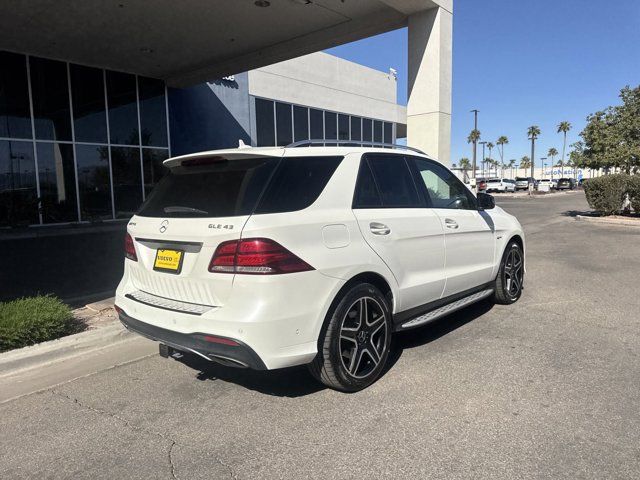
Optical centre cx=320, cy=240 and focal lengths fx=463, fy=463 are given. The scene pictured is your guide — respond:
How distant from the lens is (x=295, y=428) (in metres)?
3.11

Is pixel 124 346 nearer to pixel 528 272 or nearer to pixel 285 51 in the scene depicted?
pixel 528 272

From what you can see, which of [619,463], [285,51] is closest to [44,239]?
[285,51]

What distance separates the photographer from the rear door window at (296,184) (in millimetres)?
3184

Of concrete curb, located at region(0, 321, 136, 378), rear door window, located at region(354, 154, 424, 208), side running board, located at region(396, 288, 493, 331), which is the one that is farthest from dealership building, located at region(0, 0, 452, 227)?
concrete curb, located at region(0, 321, 136, 378)

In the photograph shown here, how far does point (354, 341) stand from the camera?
139 inches

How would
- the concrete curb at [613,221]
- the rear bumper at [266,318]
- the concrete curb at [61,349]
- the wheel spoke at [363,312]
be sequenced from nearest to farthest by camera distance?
the rear bumper at [266,318], the wheel spoke at [363,312], the concrete curb at [61,349], the concrete curb at [613,221]

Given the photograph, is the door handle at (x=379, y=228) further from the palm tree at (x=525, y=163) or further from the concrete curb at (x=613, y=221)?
the palm tree at (x=525, y=163)

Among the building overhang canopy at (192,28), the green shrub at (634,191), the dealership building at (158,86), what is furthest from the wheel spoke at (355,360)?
the green shrub at (634,191)

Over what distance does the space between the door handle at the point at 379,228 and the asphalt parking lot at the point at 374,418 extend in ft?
3.99

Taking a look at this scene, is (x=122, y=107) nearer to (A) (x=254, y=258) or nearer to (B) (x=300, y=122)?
(B) (x=300, y=122)

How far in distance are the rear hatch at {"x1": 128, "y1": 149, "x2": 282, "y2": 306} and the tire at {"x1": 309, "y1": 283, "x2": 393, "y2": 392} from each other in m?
0.83

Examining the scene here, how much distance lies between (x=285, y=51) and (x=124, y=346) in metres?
11.3

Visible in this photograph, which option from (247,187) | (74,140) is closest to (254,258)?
(247,187)

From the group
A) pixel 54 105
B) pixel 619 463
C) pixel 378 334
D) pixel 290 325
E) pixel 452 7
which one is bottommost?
pixel 619 463
